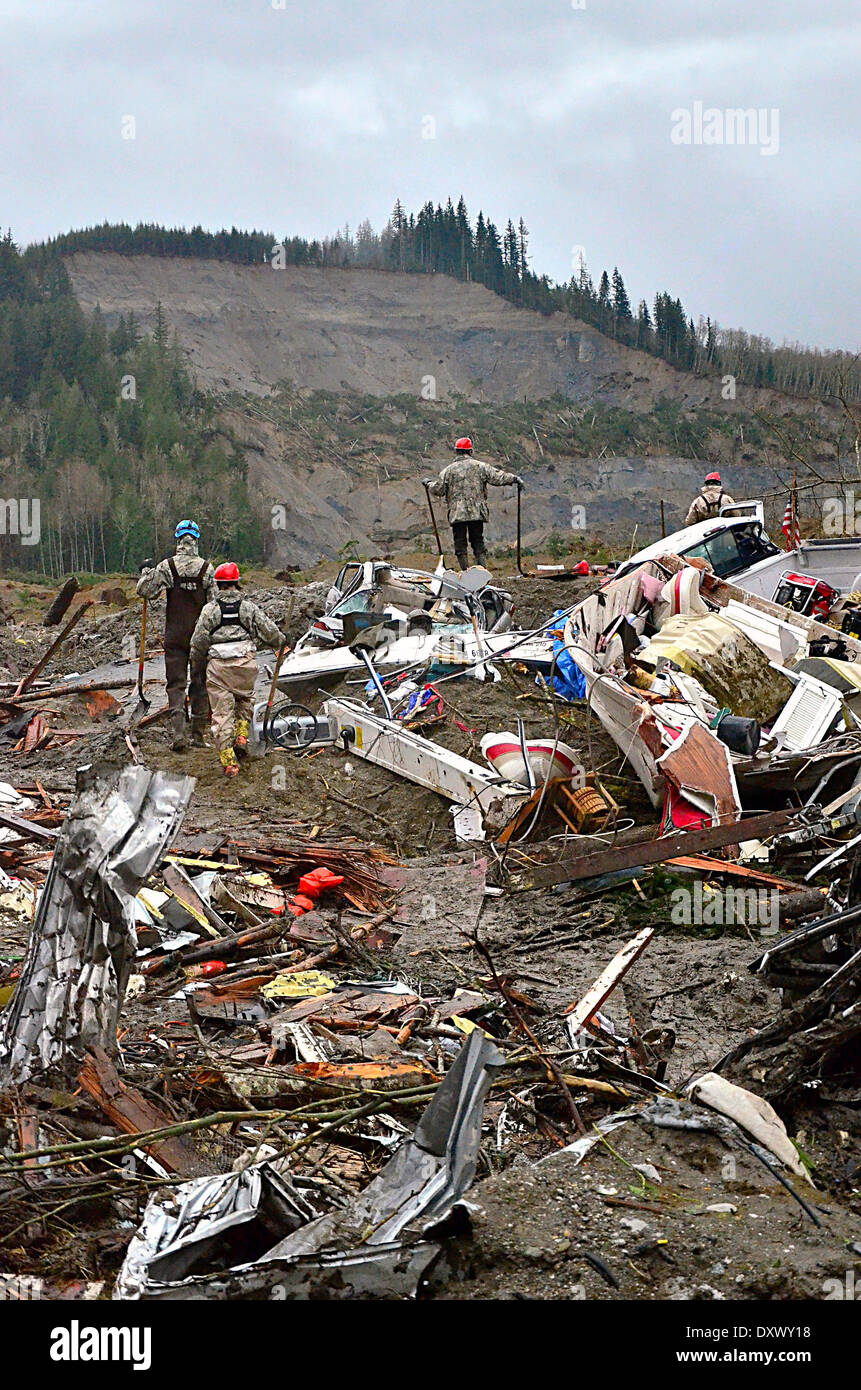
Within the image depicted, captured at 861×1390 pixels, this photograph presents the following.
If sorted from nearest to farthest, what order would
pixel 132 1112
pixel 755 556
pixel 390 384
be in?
pixel 132 1112 < pixel 755 556 < pixel 390 384

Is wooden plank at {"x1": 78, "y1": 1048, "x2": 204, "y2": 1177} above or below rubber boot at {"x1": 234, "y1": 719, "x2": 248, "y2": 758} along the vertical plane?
below

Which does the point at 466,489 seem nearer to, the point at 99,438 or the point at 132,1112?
the point at 132,1112

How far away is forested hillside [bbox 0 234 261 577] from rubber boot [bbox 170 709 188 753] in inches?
1292

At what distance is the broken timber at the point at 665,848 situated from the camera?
21.4 ft

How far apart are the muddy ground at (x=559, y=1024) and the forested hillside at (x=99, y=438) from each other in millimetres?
34708

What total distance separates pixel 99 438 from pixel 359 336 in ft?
79.1

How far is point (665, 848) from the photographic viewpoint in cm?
654

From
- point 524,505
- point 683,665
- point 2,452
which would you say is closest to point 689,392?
point 524,505

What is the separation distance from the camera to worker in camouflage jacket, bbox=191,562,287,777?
9.99m

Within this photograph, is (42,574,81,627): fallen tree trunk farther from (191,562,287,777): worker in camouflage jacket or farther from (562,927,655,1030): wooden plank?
(562,927,655,1030): wooden plank

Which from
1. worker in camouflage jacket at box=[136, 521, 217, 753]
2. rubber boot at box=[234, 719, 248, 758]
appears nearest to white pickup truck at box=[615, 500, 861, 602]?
rubber boot at box=[234, 719, 248, 758]
